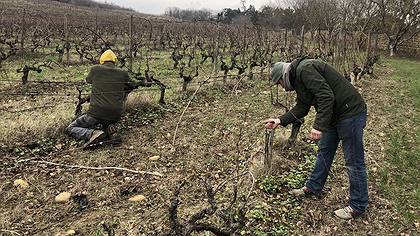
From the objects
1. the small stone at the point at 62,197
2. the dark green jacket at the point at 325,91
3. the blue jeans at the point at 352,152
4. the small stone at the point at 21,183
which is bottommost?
the small stone at the point at 62,197

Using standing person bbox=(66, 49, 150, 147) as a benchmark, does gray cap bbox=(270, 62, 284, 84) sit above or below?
above

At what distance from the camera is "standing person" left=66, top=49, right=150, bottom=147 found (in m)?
4.21

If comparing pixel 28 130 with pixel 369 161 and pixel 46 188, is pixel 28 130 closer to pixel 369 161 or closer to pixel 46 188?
pixel 46 188

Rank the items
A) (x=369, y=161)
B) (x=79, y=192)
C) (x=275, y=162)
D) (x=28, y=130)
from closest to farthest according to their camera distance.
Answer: (x=79, y=192), (x=275, y=162), (x=369, y=161), (x=28, y=130)

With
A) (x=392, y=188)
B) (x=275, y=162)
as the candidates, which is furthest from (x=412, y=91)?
(x=275, y=162)

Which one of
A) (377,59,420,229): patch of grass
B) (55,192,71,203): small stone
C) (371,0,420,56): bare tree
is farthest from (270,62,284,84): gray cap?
(371,0,420,56): bare tree

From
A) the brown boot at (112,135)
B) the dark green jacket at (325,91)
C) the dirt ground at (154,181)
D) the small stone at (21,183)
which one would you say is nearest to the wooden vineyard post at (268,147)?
the dirt ground at (154,181)

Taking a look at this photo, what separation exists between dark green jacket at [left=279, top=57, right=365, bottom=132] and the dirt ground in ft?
2.14

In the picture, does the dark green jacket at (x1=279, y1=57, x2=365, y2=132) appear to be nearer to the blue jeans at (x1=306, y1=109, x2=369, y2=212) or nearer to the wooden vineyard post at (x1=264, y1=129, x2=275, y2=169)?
the blue jeans at (x1=306, y1=109, x2=369, y2=212)

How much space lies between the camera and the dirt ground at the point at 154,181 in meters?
2.72

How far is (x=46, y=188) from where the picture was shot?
10.8 feet

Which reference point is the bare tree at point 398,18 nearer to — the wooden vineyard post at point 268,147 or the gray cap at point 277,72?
the wooden vineyard post at point 268,147

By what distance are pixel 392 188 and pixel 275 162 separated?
4.69ft

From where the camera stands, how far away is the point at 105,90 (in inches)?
167
